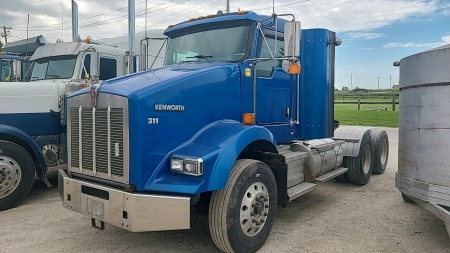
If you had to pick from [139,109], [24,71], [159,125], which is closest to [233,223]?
[159,125]

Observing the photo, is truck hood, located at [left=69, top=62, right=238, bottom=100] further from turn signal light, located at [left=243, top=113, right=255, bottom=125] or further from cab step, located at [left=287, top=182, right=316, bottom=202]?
cab step, located at [left=287, top=182, right=316, bottom=202]

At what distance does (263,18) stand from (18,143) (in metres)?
4.35

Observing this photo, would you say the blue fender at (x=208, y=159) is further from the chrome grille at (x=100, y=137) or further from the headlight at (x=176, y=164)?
the chrome grille at (x=100, y=137)

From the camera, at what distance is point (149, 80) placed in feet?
13.4

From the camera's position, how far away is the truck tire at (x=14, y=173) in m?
5.77

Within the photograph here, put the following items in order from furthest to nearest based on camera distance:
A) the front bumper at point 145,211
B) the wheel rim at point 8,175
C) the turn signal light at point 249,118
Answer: the wheel rim at point 8,175, the turn signal light at point 249,118, the front bumper at point 145,211

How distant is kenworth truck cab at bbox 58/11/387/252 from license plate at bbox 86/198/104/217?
0.06ft

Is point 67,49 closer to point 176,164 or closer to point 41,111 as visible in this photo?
point 41,111

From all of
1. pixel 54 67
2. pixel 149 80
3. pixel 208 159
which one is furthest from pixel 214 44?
pixel 54 67

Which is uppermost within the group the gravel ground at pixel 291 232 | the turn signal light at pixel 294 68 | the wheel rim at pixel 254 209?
the turn signal light at pixel 294 68

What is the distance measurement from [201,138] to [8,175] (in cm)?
358

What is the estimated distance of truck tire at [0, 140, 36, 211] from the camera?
5.77 metres

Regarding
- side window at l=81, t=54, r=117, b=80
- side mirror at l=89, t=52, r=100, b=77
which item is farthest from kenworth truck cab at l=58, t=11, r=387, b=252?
A: side window at l=81, t=54, r=117, b=80

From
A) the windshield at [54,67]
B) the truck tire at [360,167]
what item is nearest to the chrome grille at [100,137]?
the windshield at [54,67]
